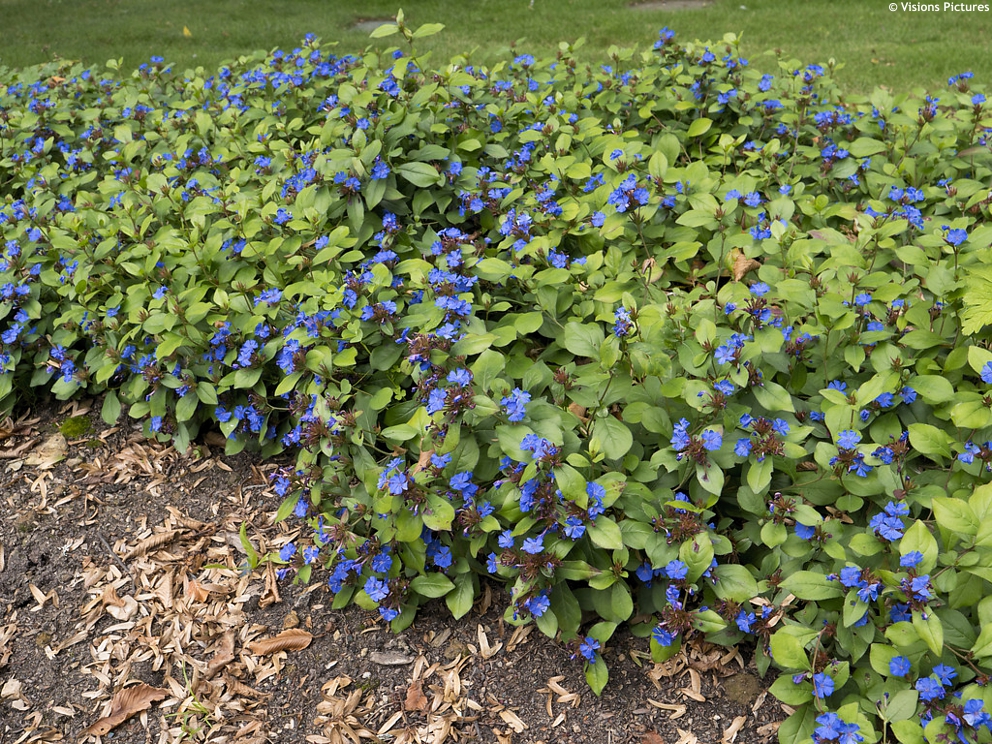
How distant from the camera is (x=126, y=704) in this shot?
8.23 ft

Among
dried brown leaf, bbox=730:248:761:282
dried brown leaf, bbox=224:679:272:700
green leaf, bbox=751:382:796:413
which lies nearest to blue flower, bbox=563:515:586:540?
green leaf, bbox=751:382:796:413

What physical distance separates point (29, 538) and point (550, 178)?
279 cm

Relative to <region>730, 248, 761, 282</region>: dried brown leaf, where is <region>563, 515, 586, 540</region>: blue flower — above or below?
below

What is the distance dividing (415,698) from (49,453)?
7.29 ft

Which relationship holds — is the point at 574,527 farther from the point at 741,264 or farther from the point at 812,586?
the point at 741,264

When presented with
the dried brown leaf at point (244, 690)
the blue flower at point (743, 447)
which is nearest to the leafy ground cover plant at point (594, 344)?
the blue flower at point (743, 447)

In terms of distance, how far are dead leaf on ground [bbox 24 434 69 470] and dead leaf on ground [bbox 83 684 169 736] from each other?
1360mm

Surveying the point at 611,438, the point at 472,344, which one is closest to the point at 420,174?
the point at 472,344

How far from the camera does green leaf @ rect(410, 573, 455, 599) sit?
2.49 m

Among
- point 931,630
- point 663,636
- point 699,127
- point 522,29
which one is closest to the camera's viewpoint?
point 931,630

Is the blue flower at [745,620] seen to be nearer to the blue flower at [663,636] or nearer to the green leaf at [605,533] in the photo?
the blue flower at [663,636]

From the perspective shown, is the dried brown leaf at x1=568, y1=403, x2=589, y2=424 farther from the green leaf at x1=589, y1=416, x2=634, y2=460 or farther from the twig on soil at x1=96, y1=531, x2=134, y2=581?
the twig on soil at x1=96, y1=531, x2=134, y2=581

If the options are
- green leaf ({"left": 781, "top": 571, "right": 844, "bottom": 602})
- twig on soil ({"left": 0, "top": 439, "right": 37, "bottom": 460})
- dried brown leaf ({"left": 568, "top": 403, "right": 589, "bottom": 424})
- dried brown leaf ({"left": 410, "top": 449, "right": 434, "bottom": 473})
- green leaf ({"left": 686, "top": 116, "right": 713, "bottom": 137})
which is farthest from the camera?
green leaf ({"left": 686, "top": 116, "right": 713, "bottom": 137})

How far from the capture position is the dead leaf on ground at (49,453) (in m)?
3.45
